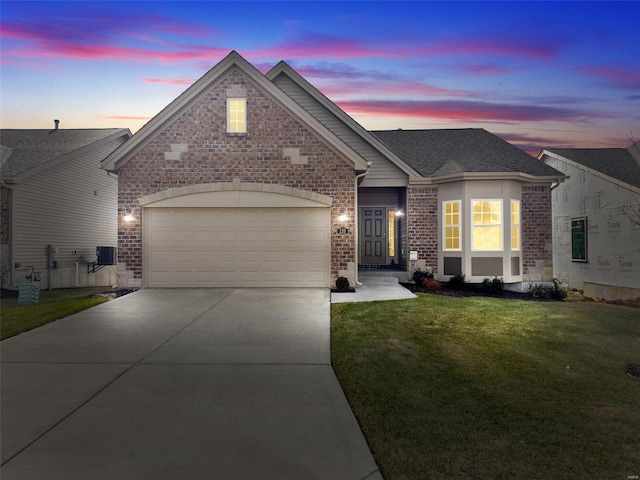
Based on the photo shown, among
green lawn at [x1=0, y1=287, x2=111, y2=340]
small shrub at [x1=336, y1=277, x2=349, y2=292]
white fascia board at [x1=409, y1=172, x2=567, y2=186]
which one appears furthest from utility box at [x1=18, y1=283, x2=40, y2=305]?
white fascia board at [x1=409, y1=172, x2=567, y2=186]

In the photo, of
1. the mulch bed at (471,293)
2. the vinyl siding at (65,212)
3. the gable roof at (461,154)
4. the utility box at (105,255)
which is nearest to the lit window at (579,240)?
the gable roof at (461,154)

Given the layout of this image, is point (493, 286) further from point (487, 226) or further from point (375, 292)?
point (375, 292)

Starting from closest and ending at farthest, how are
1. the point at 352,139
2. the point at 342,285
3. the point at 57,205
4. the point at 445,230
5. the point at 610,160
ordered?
the point at 342,285, the point at 445,230, the point at 352,139, the point at 610,160, the point at 57,205

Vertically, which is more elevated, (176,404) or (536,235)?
(536,235)

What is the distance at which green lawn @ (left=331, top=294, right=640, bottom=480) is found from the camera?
11.5ft

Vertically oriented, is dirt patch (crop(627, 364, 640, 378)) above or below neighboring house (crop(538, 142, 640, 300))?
below

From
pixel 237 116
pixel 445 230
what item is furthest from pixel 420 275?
pixel 237 116

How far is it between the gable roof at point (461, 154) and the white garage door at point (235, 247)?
224 inches

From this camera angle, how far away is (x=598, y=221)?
1625 cm

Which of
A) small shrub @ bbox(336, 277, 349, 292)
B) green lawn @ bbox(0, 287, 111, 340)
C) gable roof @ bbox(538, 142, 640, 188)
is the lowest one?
green lawn @ bbox(0, 287, 111, 340)

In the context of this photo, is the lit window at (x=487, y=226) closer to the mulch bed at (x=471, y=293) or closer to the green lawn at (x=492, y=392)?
the mulch bed at (x=471, y=293)

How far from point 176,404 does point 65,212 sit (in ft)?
58.3

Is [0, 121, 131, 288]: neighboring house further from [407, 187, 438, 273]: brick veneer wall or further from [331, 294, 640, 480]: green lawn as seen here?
[407, 187, 438, 273]: brick veneer wall

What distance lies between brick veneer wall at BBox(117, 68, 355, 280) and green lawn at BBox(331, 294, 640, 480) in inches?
181
